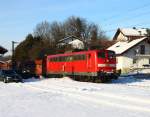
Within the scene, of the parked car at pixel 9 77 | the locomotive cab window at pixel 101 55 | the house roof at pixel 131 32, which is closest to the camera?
the locomotive cab window at pixel 101 55

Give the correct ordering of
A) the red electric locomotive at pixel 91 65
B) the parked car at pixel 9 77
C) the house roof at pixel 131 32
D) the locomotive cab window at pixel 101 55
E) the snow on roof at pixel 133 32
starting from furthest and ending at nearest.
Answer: the snow on roof at pixel 133 32
the house roof at pixel 131 32
the parked car at pixel 9 77
the locomotive cab window at pixel 101 55
the red electric locomotive at pixel 91 65

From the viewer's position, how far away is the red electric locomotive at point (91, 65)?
34.8 meters

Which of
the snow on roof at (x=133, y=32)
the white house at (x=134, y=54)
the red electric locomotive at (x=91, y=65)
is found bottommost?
the red electric locomotive at (x=91, y=65)

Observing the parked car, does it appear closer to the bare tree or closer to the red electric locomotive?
the red electric locomotive

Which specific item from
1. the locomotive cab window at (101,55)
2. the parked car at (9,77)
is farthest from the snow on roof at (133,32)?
the parked car at (9,77)

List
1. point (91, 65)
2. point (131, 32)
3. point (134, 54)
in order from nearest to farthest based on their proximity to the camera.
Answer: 1. point (91, 65)
2. point (134, 54)
3. point (131, 32)

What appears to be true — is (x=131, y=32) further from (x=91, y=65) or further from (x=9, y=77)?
(x=9, y=77)

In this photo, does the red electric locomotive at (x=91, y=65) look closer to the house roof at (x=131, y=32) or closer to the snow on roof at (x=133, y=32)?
the house roof at (x=131, y=32)

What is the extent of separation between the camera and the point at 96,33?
11194 cm

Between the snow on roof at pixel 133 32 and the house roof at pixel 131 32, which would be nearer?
the house roof at pixel 131 32

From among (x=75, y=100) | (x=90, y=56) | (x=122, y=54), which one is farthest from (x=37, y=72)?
(x=75, y=100)

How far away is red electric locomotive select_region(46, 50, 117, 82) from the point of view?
1369 inches

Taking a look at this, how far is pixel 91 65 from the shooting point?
35.5 metres

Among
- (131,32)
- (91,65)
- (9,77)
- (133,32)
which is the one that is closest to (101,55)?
(91,65)
